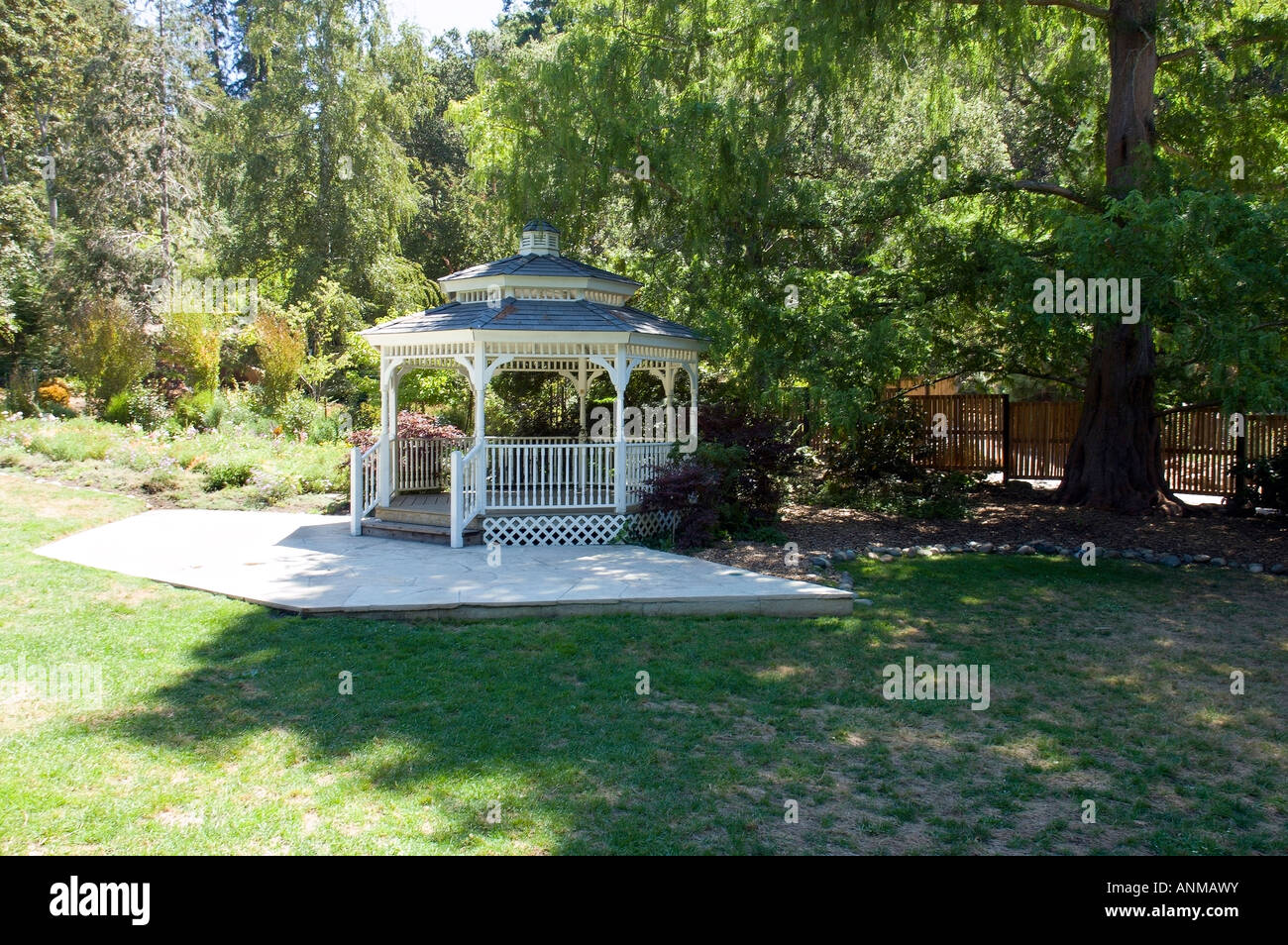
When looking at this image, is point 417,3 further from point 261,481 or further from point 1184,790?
point 1184,790

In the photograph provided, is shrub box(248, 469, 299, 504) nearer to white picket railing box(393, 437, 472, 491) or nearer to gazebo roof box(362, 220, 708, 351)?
white picket railing box(393, 437, 472, 491)

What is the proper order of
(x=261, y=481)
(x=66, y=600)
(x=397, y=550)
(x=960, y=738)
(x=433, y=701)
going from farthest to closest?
(x=261, y=481)
(x=397, y=550)
(x=66, y=600)
(x=433, y=701)
(x=960, y=738)

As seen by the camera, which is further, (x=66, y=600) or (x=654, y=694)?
(x=66, y=600)

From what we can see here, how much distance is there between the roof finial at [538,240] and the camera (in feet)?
47.7

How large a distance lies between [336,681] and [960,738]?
438 centimetres

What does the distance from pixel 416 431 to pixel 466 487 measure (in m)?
3.09

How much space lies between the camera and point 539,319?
491 inches

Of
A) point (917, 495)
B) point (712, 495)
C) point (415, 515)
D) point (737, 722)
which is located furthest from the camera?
point (917, 495)

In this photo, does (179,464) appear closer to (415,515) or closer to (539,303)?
(415,515)

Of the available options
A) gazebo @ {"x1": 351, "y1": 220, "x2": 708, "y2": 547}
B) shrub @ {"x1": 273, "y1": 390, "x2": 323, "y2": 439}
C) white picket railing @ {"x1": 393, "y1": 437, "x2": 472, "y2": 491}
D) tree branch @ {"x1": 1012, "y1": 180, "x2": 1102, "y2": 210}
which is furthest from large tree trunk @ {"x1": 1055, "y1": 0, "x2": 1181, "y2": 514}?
shrub @ {"x1": 273, "y1": 390, "x2": 323, "y2": 439}

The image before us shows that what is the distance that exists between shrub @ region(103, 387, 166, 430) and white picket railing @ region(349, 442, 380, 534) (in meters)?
8.81

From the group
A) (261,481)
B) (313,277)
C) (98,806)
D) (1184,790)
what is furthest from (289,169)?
(1184,790)

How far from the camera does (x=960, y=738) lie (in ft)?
18.8

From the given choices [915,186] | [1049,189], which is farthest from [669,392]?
[1049,189]
